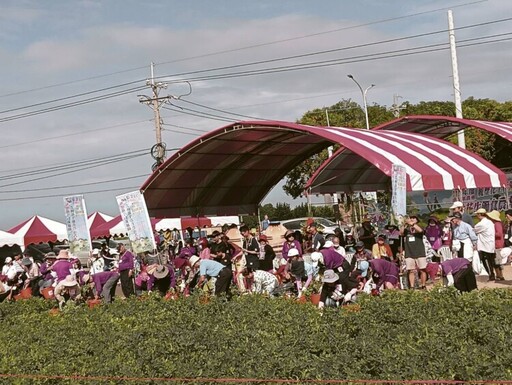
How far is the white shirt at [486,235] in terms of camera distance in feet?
53.1

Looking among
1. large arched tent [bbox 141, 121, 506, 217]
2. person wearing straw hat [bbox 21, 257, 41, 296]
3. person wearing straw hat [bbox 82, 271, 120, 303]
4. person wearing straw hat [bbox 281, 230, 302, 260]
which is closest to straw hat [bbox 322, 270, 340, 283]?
person wearing straw hat [bbox 281, 230, 302, 260]

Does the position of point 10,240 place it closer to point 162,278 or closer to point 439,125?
point 162,278

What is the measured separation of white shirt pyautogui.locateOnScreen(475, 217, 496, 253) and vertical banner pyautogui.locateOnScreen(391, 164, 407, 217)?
63.2 inches

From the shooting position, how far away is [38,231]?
30.9m

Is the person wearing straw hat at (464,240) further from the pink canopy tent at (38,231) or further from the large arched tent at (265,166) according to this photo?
the pink canopy tent at (38,231)

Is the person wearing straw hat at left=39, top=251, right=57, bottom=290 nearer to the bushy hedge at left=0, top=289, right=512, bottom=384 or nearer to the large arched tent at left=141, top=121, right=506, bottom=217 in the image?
the large arched tent at left=141, top=121, right=506, bottom=217

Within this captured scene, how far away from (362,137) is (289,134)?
4.01 metres

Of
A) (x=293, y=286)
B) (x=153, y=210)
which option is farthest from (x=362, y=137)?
(x=153, y=210)

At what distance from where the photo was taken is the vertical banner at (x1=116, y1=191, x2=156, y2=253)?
18391mm

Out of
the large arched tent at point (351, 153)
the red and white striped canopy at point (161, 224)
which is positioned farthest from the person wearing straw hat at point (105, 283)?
the red and white striped canopy at point (161, 224)

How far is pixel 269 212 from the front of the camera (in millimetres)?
54656

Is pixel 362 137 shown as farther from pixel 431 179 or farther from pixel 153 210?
pixel 153 210

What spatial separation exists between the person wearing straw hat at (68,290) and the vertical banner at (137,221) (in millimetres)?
1601

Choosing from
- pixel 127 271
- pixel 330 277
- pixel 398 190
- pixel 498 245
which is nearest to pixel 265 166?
pixel 127 271
